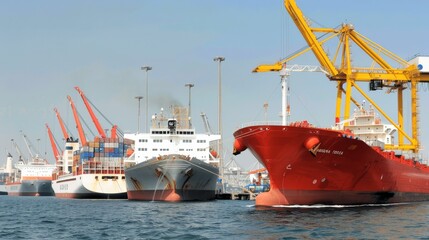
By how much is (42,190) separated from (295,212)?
357 feet

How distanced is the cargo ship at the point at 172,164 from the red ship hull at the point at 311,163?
15752 millimetres

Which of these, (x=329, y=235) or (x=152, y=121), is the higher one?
(x=152, y=121)

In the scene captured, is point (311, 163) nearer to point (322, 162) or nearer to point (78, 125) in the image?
point (322, 162)

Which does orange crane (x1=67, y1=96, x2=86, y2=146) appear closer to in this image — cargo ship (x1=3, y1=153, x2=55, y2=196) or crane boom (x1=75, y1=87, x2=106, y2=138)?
crane boom (x1=75, y1=87, x2=106, y2=138)

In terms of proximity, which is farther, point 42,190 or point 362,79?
point 42,190

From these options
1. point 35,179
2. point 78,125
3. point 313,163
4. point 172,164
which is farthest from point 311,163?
point 35,179

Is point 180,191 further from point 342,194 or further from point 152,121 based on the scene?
point 342,194

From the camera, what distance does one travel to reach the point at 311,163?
4106 centimetres

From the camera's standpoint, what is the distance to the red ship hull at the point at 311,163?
4028 centimetres

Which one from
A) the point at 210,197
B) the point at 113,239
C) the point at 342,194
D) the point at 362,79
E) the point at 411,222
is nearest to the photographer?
the point at 113,239

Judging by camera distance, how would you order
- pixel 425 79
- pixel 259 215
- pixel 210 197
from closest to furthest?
pixel 259 215 < pixel 425 79 < pixel 210 197

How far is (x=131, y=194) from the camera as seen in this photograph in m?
67.0

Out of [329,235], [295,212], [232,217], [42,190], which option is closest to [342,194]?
[295,212]

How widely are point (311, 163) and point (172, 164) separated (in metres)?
20.6
